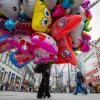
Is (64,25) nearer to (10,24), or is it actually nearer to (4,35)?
(10,24)

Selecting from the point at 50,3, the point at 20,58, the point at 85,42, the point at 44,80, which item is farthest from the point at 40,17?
the point at 44,80

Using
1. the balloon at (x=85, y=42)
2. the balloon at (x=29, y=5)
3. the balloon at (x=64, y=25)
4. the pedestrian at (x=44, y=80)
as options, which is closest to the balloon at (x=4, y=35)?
the balloon at (x=29, y=5)

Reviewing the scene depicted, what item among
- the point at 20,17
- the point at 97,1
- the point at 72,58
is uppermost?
the point at 97,1

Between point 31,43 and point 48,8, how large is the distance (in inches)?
22.4

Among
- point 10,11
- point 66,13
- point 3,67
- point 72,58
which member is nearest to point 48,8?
point 66,13

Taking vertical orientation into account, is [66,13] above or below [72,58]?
above

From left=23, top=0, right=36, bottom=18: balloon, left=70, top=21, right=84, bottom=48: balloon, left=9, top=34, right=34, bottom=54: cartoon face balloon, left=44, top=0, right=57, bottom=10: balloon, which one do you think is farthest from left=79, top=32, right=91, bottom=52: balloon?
left=23, top=0, right=36, bottom=18: balloon

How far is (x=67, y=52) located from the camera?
4.07m

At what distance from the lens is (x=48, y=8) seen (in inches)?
161

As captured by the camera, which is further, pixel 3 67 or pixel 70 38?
pixel 3 67

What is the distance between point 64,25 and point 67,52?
399 millimetres

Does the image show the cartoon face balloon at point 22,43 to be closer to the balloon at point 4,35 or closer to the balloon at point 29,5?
the balloon at point 4,35

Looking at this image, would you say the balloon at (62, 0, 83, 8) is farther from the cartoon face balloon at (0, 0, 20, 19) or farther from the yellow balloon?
the cartoon face balloon at (0, 0, 20, 19)

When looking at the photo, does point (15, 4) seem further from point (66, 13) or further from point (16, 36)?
point (66, 13)
